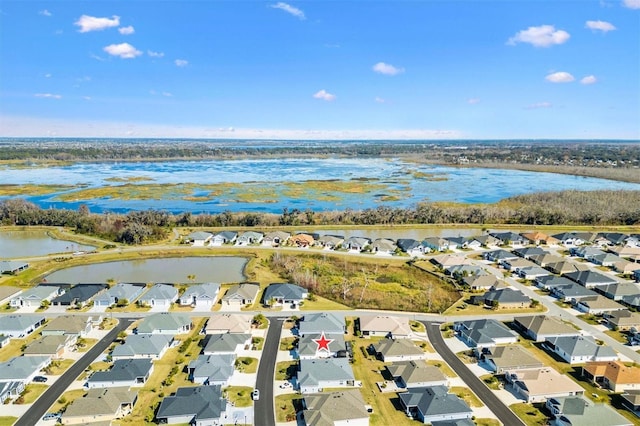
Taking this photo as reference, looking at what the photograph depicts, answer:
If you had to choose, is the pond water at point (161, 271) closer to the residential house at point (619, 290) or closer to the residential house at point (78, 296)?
the residential house at point (78, 296)

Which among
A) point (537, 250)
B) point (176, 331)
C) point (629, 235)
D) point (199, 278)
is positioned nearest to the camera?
point (176, 331)

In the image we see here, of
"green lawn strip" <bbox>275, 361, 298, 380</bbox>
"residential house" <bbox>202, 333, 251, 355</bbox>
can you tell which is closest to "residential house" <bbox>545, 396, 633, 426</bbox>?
"green lawn strip" <bbox>275, 361, 298, 380</bbox>

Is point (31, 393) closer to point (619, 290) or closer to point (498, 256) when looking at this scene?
point (498, 256)

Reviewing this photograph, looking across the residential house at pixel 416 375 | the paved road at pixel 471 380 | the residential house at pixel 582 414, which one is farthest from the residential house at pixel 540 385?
the residential house at pixel 416 375

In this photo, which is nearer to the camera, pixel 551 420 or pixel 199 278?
pixel 551 420

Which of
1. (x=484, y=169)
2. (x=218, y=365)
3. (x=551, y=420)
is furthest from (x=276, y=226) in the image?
(x=484, y=169)

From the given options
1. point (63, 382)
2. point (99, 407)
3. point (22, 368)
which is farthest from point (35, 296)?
point (99, 407)

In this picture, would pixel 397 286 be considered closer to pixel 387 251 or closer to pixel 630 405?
pixel 387 251
